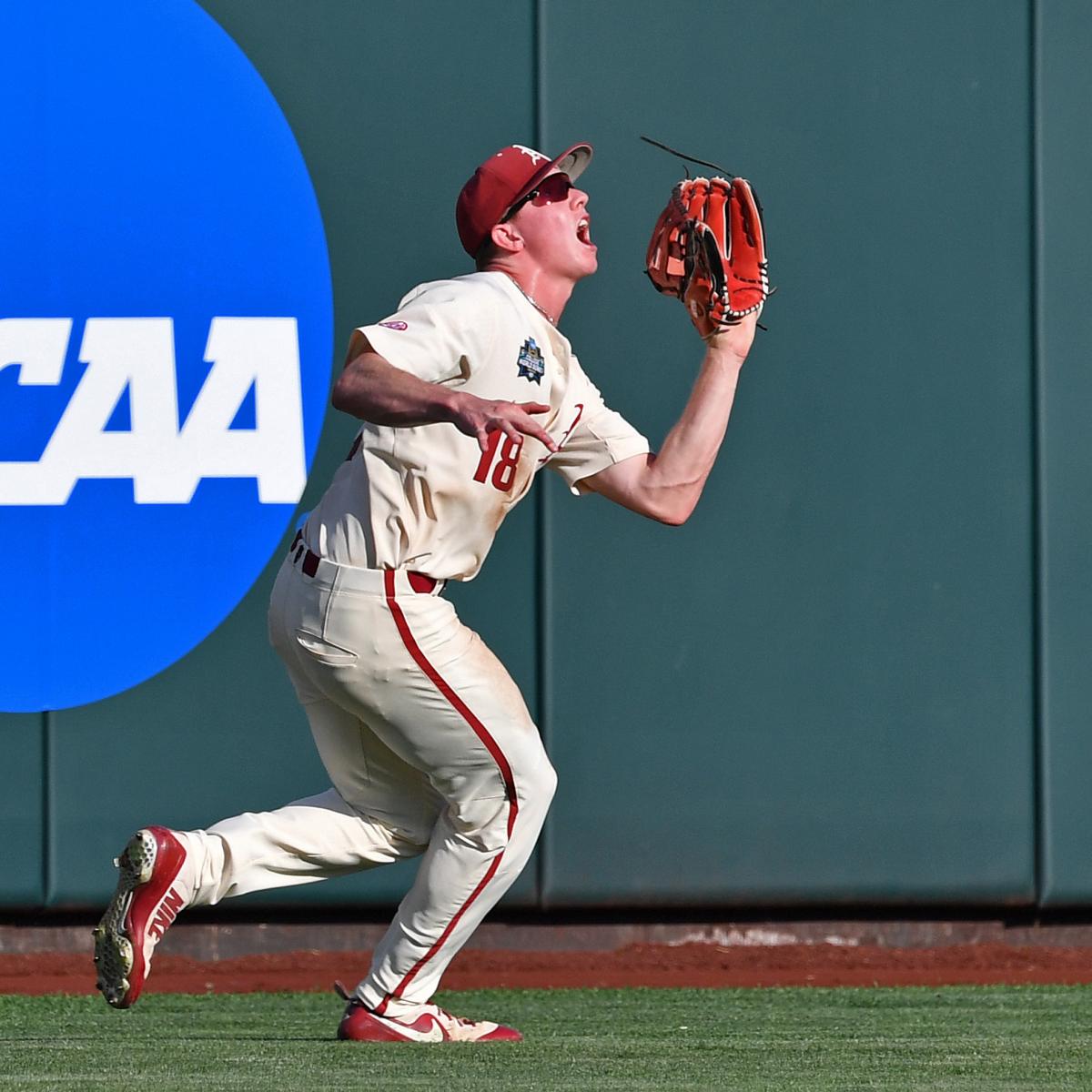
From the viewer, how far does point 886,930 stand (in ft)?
15.7

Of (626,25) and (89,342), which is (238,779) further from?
(626,25)

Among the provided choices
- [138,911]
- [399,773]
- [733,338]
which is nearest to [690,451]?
[733,338]

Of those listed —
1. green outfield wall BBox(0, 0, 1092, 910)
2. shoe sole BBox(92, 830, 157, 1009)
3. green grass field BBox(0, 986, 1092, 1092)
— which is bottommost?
green grass field BBox(0, 986, 1092, 1092)

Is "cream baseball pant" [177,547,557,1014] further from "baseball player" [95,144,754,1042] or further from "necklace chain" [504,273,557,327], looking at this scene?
"necklace chain" [504,273,557,327]

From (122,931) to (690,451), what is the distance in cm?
131

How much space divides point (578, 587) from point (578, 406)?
127 cm

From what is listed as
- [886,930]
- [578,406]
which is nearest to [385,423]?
[578,406]

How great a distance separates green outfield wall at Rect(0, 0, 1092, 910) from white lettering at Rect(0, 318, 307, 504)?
13 centimetres

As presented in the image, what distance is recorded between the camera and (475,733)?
3.20 meters

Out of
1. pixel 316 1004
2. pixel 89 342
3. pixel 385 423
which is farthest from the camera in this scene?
pixel 89 342

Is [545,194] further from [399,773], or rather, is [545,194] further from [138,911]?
[138,911]

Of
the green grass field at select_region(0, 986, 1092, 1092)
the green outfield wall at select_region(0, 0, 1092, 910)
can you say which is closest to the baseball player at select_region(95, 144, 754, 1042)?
the green grass field at select_region(0, 986, 1092, 1092)

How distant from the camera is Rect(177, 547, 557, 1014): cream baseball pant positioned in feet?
10.4

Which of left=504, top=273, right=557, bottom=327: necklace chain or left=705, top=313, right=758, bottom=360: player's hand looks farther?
left=705, top=313, right=758, bottom=360: player's hand
